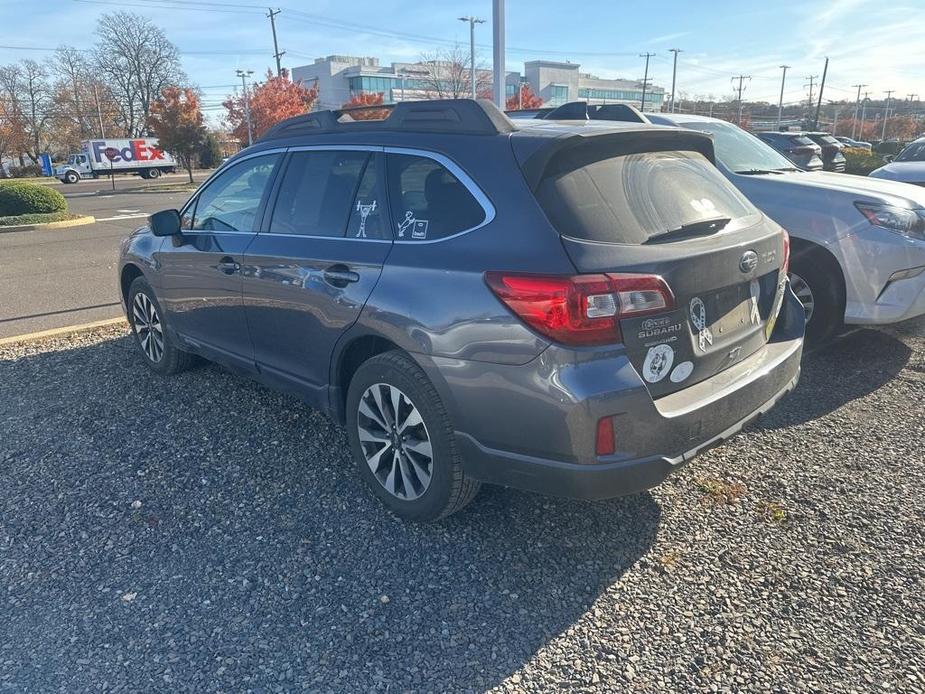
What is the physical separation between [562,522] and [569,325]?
3.81 ft

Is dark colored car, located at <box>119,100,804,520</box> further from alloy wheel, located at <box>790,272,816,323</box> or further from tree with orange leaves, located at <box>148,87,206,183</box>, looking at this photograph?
tree with orange leaves, located at <box>148,87,206,183</box>

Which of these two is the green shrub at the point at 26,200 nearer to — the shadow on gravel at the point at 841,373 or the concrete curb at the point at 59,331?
the concrete curb at the point at 59,331

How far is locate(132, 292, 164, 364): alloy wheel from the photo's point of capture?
505 cm

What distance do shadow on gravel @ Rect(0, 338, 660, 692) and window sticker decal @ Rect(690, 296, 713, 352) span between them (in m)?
0.92

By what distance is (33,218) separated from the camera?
53.8 feet

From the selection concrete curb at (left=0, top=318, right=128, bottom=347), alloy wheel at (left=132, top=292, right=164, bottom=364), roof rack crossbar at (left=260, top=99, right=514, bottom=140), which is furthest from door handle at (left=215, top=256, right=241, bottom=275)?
concrete curb at (left=0, top=318, right=128, bottom=347)

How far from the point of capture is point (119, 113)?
3004 inches

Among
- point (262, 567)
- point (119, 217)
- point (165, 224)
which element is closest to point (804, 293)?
point (262, 567)

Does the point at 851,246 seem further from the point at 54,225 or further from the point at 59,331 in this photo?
the point at 54,225

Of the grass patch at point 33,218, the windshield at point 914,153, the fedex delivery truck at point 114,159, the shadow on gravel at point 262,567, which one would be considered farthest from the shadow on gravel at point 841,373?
the fedex delivery truck at point 114,159

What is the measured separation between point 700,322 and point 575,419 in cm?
71

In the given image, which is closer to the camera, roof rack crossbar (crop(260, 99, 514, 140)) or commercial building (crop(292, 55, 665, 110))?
roof rack crossbar (crop(260, 99, 514, 140))

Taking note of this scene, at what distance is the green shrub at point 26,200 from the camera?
55.4ft

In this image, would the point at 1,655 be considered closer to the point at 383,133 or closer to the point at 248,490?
the point at 248,490
